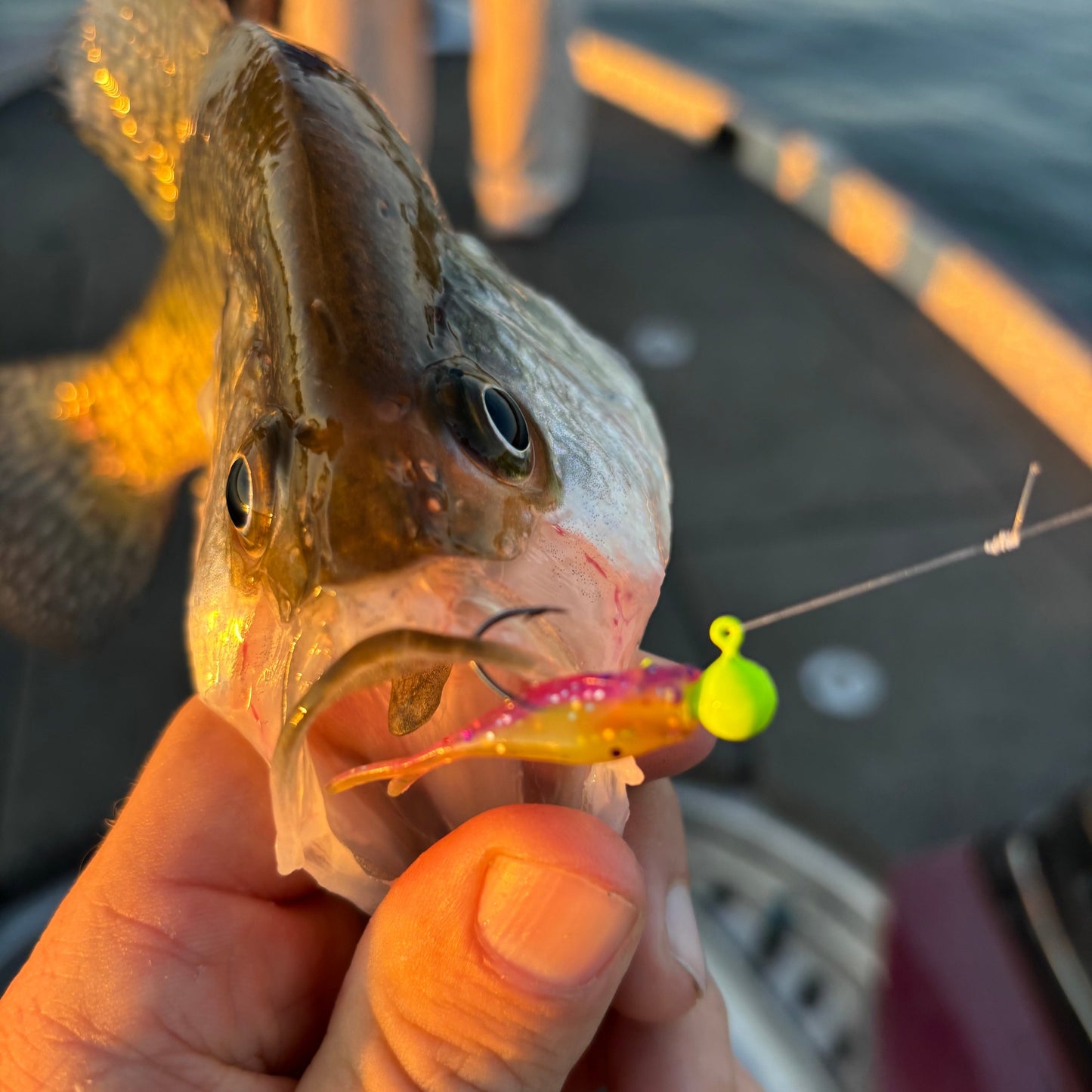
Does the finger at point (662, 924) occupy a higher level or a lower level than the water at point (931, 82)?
higher

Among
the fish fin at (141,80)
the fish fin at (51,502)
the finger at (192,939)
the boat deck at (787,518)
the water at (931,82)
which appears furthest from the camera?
the water at (931,82)

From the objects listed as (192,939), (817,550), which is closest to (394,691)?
(192,939)

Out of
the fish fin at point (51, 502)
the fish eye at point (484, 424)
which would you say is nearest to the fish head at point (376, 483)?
the fish eye at point (484, 424)

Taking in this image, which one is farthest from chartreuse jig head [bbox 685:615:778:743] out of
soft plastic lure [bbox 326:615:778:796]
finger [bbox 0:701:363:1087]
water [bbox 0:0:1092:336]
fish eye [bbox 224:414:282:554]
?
water [bbox 0:0:1092:336]

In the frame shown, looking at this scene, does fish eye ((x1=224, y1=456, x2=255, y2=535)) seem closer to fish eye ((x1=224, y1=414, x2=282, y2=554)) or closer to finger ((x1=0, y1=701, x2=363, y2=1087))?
fish eye ((x1=224, y1=414, x2=282, y2=554))

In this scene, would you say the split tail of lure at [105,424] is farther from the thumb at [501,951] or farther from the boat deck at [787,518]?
the thumb at [501,951]

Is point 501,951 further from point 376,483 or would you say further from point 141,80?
point 141,80
